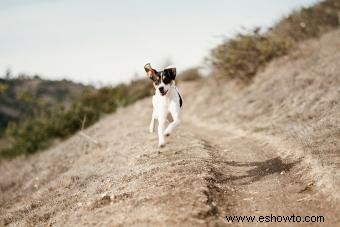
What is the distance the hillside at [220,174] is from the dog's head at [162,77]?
5.49 ft

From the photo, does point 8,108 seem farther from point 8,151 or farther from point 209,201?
point 209,201

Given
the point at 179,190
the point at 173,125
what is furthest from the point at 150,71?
the point at 179,190

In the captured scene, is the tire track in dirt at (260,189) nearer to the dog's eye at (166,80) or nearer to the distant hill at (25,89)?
the dog's eye at (166,80)

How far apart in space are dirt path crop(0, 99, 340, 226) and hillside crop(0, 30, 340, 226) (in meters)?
0.02

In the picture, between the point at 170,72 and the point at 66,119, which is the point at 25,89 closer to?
Answer: the point at 66,119

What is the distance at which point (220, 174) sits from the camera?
406 inches

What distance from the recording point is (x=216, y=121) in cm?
2295

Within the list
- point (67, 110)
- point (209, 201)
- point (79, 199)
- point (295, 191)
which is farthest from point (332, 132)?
point (67, 110)

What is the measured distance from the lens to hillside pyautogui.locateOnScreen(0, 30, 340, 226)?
26.2 feet

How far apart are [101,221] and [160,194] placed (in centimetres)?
119

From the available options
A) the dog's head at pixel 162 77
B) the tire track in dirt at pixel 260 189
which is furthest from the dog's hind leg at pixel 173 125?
the tire track in dirt at pixel 260 189

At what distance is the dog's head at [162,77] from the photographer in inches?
426

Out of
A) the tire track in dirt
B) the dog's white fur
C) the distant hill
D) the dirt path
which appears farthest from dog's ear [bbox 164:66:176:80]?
the distant hill

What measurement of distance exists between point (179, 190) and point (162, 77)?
125 inches
